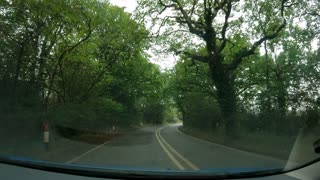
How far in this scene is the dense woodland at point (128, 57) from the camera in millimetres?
17531

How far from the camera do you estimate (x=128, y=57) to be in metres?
27.8

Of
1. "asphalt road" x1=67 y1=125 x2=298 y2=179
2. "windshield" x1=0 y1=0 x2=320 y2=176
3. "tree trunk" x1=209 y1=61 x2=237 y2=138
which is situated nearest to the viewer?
"asphalt road" x1=67 y1=125 x2=298 y2=179

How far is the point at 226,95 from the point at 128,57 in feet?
21.6

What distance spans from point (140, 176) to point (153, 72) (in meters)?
42.3

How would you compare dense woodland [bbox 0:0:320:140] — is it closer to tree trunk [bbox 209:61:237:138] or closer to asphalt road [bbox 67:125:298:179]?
tree trunk [bbox 209:61:237:138]

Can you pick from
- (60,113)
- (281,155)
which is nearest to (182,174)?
(281,155)

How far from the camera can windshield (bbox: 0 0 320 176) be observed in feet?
54.4

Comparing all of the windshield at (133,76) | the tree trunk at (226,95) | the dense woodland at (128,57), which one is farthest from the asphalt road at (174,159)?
the tree trunk at (226,95)

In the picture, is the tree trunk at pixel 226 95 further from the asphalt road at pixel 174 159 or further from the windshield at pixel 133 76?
the asphalt road at pixel 174 159

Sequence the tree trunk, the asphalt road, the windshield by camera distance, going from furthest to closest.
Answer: the tree trunk
the windshield
the asphalt road

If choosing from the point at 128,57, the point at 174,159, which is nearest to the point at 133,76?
the point at 128,57

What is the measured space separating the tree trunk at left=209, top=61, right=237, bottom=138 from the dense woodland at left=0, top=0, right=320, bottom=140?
2.5 inches

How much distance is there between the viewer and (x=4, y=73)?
17.0 metres

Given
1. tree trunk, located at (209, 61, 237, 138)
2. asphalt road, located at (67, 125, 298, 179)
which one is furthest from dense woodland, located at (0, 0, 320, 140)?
asphalt road, located at (67, 125, 298, 179)
